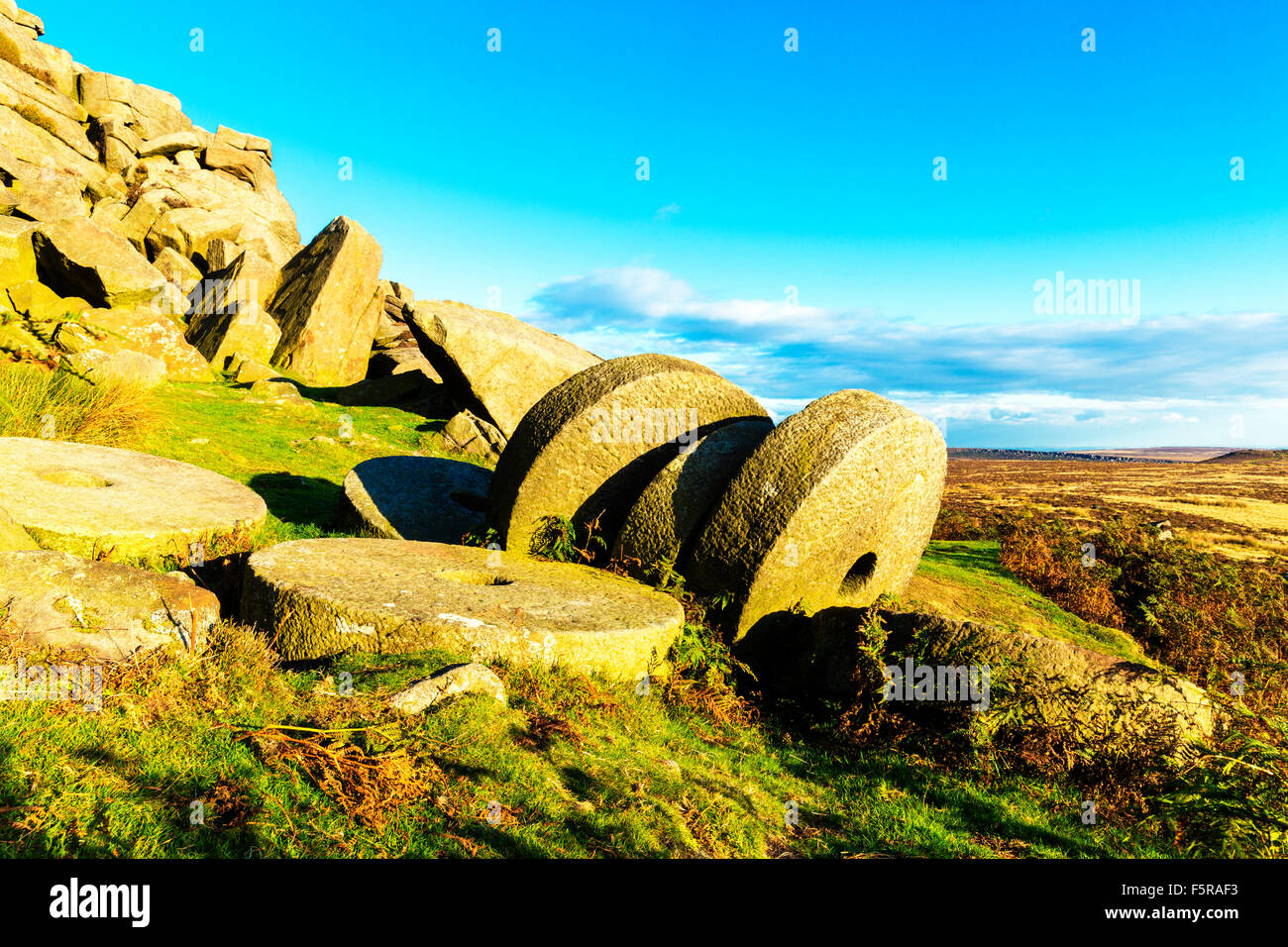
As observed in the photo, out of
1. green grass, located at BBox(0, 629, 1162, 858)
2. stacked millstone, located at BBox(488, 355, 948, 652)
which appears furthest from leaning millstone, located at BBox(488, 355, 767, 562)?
green grass, located at BBox(0, 629, 1162, 858)

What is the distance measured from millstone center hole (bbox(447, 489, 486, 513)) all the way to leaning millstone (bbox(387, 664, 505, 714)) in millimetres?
4950

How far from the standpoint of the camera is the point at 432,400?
17.8 m

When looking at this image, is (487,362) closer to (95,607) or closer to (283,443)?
(283,443)

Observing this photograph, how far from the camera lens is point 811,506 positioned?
6.22m

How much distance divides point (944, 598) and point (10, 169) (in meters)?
28.6

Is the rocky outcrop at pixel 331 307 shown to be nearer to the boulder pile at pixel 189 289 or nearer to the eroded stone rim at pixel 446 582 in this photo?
the boulder pile at pixel 189 289

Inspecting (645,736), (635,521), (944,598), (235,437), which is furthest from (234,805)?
(235,437)

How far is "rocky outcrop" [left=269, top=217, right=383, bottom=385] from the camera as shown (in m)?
19.9

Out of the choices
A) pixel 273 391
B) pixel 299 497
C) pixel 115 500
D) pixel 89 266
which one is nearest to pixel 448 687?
pixel 115 500

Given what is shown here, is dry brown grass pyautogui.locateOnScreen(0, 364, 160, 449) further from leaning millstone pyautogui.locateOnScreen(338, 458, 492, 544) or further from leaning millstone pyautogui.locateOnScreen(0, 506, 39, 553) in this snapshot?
leaning millstone pyautogui.locateOnScreen(0, 506, 39, 553)

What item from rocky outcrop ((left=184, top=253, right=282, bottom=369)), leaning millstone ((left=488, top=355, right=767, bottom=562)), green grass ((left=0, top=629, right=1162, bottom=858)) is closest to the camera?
green grass ((left=0, top=629, right=1162, bottom=858))

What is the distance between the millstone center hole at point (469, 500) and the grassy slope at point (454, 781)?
15.1 feet

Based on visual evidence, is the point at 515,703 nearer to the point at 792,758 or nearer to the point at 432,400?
the point at 792,758

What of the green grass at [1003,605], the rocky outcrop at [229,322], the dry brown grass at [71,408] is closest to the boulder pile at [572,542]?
the green grass at [1003,605]
